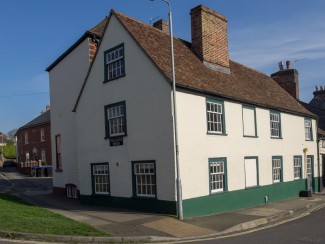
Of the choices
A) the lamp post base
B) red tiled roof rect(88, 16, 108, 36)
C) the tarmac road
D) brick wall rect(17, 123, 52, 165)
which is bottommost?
the lamp post base

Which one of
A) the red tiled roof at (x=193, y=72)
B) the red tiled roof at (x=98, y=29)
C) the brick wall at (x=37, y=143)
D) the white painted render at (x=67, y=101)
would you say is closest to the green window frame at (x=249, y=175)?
the red tiled roof at (x=193, y=72)

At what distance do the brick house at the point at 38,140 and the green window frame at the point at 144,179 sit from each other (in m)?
33.9

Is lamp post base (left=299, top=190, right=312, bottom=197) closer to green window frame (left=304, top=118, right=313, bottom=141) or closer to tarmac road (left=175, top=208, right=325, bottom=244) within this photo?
green window frame (left=304, top=118, right=313, bottom=141)

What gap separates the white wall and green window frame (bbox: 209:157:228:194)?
27cm

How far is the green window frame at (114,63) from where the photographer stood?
17216 mm

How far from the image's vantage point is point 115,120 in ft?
57.7

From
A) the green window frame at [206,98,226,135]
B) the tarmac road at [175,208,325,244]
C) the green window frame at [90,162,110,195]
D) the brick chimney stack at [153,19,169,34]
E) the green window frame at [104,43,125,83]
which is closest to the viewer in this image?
the tarmac road at [175,208,325,244]

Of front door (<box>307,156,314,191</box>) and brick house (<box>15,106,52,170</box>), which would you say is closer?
front door (<box>307,156,314,191</box>)

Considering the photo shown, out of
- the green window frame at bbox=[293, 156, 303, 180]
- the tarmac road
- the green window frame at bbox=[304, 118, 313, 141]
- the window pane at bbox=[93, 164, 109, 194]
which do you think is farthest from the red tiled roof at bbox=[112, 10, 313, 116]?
the tarmac road

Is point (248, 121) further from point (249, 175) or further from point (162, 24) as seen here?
point (162, 24)

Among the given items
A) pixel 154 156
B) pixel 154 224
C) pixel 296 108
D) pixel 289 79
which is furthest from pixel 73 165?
pixel 289 79

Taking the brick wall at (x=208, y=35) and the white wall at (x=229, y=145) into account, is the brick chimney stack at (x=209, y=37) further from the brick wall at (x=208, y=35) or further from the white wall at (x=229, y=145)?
the white wall at (x=229, y=145)

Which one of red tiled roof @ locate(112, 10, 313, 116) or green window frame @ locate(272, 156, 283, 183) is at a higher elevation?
red tiled roof @ locate(112, 10, 313, 116)

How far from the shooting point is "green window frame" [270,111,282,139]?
2198cm
